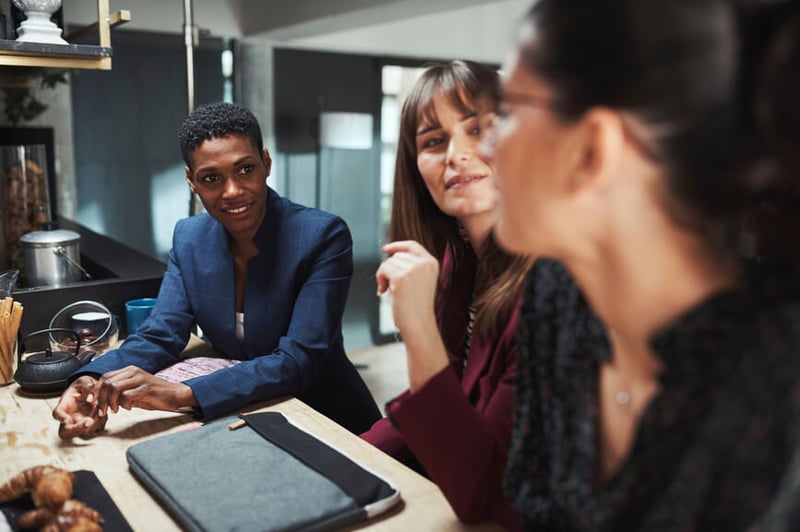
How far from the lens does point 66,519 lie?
0.91m

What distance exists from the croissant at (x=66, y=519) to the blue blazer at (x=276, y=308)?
557 mm

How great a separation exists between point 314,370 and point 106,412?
18.1 inches

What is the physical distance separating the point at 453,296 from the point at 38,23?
4.53ft

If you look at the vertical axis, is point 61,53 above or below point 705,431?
above

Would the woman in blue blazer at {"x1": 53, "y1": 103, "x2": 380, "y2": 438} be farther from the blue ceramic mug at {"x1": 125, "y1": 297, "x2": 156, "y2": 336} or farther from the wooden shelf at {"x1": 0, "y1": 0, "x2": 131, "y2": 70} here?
the wooden shelf at {"x1": 0, "y1": 0, "x2": 131, "y2": 70}

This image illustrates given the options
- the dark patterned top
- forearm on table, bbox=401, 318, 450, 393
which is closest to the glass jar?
forearm on table, bbox=401, 318, 450, 393

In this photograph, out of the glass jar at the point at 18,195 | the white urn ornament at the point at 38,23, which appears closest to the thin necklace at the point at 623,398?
the white urn ornament at the point at 38,23

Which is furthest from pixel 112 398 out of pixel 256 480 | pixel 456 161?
pixel 456 161

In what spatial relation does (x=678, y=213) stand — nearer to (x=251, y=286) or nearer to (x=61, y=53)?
(x=251, y=286)

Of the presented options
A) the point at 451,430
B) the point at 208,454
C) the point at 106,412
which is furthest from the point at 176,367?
the point at 451,430

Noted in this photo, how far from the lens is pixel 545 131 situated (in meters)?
0.63

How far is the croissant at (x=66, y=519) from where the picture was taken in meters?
0.89

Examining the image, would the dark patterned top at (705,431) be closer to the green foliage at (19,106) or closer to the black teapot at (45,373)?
the black teapot at (45,373)

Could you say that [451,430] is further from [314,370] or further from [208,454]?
[314,370]
